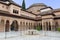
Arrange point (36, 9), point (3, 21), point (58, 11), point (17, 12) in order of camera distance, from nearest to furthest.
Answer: point (3, 21), point (17, 12), point (58, 11), point (36, 9)

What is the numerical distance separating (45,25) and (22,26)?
7414 millimetres

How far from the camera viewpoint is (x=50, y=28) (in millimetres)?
31016

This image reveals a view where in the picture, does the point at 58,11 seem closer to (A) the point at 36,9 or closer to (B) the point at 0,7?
(A) the point at 36,9

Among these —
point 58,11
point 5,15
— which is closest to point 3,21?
point 5,15

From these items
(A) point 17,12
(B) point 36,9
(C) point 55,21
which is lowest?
(C) point 55,21

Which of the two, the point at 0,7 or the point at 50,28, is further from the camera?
the point at 50,28

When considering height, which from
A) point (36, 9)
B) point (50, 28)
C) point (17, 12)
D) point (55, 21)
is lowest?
point (50, 28)

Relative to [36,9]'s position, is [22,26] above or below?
below

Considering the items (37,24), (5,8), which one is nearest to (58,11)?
(37,24)

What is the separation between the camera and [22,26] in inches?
1149

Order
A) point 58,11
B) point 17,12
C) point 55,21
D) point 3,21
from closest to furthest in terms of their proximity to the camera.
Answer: point 3,21 → point 17,12 → point 55,21 → point 58,11

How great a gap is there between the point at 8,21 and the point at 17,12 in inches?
193

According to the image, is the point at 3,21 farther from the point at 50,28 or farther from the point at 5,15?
the point at 50,28

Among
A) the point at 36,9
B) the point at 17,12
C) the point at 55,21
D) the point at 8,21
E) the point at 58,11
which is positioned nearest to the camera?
the point at 8,21
